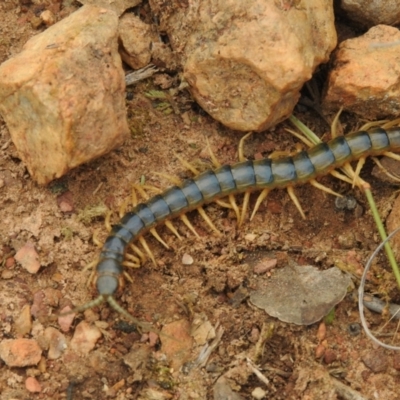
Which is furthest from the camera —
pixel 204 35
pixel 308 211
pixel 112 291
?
pixel 308 211

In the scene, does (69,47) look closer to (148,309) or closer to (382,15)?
(148,309)

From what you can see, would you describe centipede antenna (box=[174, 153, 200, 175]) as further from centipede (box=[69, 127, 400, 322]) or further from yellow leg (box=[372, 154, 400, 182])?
yellow leg (box=[372, 154, 400, 182])

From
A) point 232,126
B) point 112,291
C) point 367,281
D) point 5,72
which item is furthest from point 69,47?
point 367,281

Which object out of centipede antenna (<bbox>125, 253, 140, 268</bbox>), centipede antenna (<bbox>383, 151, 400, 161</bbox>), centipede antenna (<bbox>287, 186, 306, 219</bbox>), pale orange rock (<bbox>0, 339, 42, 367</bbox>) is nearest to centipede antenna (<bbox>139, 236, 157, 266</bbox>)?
centipede antenna (<bbox>125, 253, 140, 268</bbox>)

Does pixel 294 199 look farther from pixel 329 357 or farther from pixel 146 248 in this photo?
pixel 329 357

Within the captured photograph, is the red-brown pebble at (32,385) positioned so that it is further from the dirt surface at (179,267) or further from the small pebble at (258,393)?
the small pebble at (258,393)

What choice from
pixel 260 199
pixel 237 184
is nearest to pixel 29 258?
pixel 237 184
